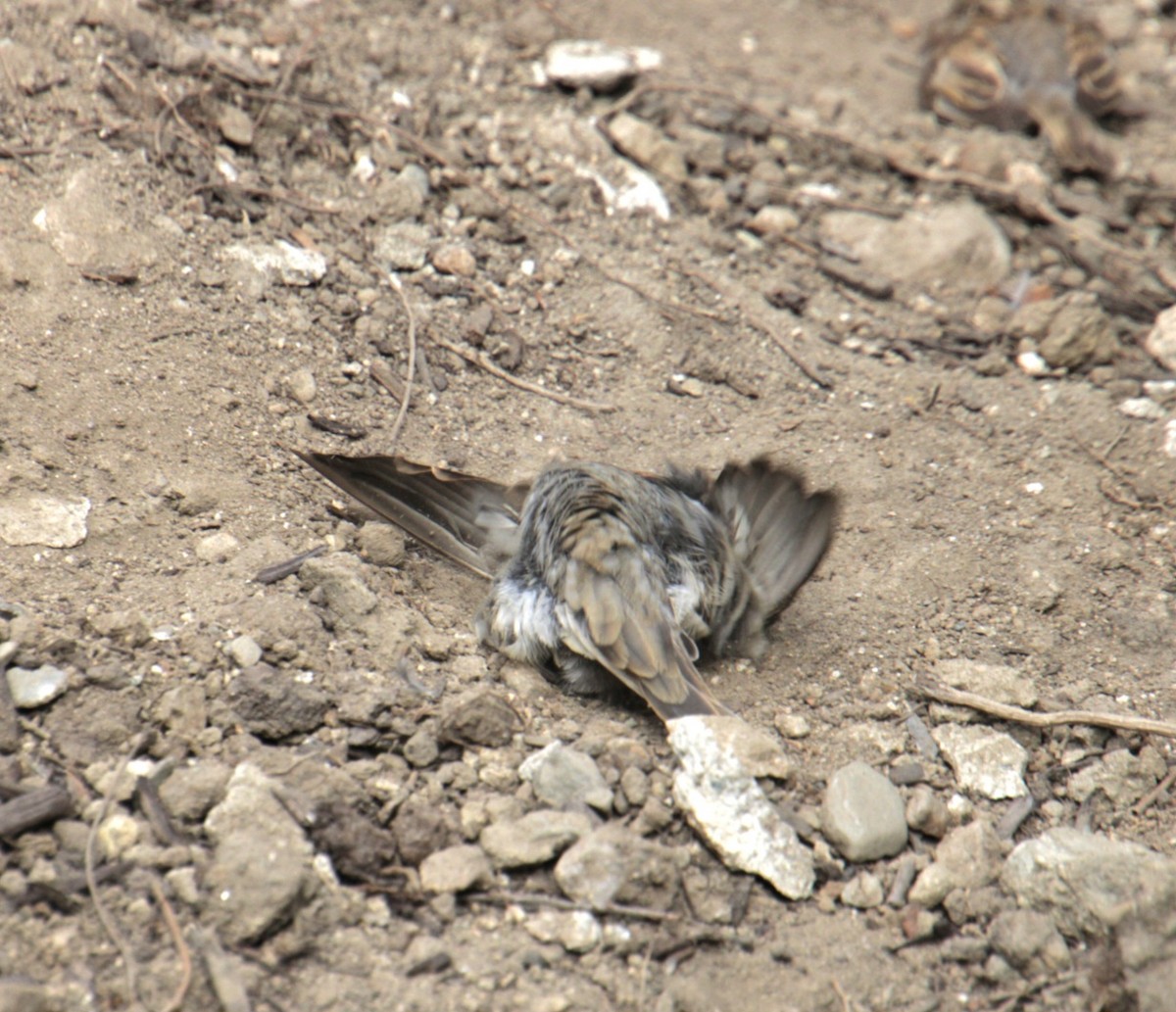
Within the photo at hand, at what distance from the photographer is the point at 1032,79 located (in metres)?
6.61

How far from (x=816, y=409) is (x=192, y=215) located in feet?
8.62

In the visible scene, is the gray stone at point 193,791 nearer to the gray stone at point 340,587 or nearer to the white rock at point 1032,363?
the gray stone at point 340,587

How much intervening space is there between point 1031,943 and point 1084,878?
21 centimetres

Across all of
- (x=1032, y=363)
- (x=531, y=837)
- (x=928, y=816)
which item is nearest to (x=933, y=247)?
(x=1032, y=363)

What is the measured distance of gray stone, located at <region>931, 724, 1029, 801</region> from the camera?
11.0 feet

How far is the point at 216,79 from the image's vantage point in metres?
5.22

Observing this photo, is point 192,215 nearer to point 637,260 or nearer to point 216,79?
point 216,79

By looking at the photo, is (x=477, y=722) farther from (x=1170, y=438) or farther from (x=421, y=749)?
(x=1170, y=438)

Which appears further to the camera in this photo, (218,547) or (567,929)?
(218,547)

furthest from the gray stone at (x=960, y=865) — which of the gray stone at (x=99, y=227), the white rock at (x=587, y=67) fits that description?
the white rock at (x=587, y=67)

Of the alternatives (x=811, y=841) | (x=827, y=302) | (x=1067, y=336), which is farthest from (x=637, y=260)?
(x=811, y=841)

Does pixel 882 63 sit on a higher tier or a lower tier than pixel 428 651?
higher

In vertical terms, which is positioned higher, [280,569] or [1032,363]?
[1032,363]

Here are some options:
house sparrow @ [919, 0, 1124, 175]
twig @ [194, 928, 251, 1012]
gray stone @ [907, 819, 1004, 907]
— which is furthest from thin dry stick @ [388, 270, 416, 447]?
house sparrow @ [919, 0, 1124, 175]
